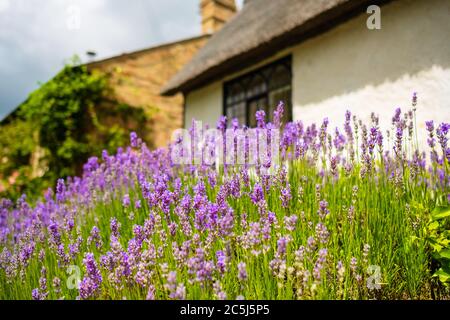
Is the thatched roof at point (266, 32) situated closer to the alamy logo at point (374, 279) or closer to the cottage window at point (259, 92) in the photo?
the cottage window at point (259, 92)

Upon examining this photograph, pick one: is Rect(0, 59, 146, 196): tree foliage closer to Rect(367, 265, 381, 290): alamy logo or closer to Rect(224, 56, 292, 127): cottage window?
Rect(224, 56, 292, 127): cottage window

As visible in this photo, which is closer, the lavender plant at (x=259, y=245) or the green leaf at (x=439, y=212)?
the lavender plant at (x=259, y=245)

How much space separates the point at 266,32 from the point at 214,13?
6432 millimetres

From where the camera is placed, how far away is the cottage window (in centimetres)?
699

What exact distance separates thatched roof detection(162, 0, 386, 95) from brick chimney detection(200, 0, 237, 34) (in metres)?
3.13

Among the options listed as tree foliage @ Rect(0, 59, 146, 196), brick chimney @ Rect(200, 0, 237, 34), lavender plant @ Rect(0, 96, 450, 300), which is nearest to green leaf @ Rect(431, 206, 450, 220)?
lavender plant @ Rect(0, 96, 450, 300)

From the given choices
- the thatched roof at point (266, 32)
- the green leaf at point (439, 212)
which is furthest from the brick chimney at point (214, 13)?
the green leaf at point (439, 212)

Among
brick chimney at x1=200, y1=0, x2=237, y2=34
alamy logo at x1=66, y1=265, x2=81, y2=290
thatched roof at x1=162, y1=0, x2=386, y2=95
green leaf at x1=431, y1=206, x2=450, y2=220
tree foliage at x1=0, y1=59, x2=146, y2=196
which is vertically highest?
brick chimney at x1=200, y1=0, x2=237, y2=34

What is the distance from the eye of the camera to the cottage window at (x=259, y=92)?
6988mm

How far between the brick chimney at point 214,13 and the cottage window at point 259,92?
5029 mm

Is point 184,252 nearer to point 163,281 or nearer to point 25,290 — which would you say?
point 163,281

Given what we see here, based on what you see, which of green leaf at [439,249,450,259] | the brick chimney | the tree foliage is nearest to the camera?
green leaf at [439,249,450,259]
